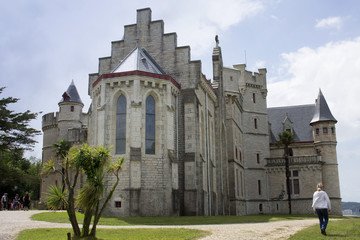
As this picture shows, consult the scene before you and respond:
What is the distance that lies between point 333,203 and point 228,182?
15.4m

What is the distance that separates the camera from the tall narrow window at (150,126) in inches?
1044

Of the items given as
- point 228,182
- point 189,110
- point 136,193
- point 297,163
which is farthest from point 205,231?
point 297,163

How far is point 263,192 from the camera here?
5097cm

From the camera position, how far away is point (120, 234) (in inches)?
569

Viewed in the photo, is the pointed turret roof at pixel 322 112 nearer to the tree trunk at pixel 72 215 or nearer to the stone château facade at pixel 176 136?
the stone château facade at pixel 176 136

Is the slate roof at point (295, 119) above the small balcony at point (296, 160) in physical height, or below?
above

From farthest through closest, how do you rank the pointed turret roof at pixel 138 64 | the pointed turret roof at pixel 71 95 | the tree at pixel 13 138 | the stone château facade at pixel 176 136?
the pointed turret roof at pixel 71 95
the tree at pixel 13 138
the pointed turret roof at pixel 138 64
the stone château facade at pixel 176 136

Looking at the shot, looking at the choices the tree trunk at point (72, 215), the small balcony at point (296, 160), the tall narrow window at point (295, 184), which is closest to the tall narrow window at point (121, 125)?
the tree trunk at point (72, 215)

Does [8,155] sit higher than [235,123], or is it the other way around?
[235,123]

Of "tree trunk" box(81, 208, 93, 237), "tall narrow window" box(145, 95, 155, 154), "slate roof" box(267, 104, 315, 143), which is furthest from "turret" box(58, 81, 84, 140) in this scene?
"tree trunk" box(81, 208, 93, 237)

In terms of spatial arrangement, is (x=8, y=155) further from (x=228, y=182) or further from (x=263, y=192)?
(x=263, y=192)

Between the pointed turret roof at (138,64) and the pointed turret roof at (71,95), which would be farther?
the pointed turret roof at (71,95)

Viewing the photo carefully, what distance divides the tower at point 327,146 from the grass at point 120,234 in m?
38.3

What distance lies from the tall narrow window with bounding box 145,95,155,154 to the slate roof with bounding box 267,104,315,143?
1313 inches
